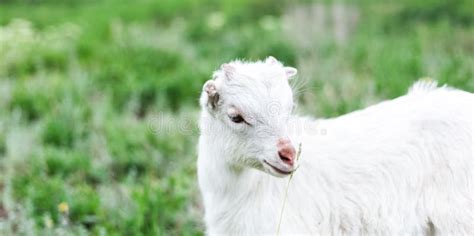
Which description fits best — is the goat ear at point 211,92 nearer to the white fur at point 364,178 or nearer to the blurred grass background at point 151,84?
the white fur at point 364,178

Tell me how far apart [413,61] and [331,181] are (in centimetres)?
359

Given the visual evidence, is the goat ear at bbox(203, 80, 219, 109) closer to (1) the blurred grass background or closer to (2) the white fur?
(2) the white fur

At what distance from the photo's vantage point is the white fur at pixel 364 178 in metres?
4.28

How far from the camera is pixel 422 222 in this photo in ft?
14.2

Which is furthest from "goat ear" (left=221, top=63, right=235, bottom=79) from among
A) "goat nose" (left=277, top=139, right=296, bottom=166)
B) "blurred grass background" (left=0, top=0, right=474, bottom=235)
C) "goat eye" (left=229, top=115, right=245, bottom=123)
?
"blurred grass background" (left=0, top=0, right=474, bottom=235)

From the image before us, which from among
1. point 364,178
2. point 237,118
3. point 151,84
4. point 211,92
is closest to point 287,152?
point 237,118

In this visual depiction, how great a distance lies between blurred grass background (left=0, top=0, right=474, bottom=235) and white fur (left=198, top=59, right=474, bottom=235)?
0.46 m

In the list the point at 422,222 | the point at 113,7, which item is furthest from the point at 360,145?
the point at 113,7

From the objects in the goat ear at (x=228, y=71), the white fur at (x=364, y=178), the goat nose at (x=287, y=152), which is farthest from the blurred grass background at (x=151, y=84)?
the goat nose at (x=287, y=152)

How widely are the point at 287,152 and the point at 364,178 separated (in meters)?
0.75

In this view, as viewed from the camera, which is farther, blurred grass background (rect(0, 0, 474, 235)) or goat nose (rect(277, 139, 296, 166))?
blurred grass background (rect(0, 0, 474, 235))

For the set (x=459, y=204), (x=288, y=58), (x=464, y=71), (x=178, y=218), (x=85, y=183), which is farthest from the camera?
(x=288, y=58)

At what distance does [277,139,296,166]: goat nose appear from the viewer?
383 centimetres

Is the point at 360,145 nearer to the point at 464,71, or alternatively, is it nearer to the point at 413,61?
the point at 464,71
